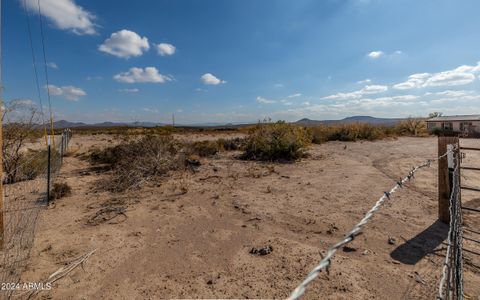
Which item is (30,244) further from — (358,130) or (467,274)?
(358,130)

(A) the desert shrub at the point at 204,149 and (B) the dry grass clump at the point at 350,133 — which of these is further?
(B) the dry grass clump at the point at 350,133

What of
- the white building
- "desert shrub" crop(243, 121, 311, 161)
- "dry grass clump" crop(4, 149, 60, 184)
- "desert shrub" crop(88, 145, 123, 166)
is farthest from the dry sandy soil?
the white building

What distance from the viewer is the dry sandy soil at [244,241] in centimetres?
312

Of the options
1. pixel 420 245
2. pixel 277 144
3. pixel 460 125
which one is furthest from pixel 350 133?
pixel 460 125

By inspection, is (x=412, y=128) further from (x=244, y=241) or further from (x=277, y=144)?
(x=244, y=241)

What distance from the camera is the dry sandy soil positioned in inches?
123

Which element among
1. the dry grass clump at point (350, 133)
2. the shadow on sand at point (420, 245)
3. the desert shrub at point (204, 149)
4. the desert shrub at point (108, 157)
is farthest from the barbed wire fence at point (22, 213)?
the dry grass clump at point (350, 133)

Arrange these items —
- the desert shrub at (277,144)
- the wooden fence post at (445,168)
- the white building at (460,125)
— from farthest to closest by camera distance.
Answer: the white building at (460,125) → the desert shrub at (277,144) → the wooden fence post at (445,168)

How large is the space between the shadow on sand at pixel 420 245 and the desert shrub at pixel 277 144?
772 centimetres

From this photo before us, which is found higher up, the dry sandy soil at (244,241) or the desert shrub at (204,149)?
the desert shrub at (204,149)

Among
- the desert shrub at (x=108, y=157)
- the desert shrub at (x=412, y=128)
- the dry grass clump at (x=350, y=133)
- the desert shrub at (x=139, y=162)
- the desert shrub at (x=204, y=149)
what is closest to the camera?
the desert shrub at (x=139, y=162)

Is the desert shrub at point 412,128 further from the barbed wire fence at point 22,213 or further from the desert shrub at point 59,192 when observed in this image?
the barbed wire fence at point 22,213

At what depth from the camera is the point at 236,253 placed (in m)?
3.92

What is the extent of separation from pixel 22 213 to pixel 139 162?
12.4 ft
